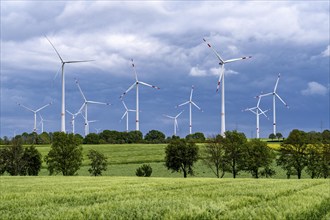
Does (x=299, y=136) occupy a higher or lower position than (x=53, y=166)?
higher

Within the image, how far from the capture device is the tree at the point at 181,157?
11281cm

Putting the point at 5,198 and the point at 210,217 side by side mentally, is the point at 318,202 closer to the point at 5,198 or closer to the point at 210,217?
the point at 210,217

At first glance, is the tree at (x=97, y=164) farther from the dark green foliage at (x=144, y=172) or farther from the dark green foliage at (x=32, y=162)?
the dark green foliage at (x=32, y=162)

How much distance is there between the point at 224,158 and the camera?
108500 millimetres

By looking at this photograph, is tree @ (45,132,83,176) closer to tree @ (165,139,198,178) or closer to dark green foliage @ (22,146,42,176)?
dark green foliage @ (22,146,42,176)

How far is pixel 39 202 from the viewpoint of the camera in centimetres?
2027

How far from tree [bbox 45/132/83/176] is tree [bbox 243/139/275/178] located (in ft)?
139

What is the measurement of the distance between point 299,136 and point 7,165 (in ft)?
260

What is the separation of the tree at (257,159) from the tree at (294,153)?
3.14 meters

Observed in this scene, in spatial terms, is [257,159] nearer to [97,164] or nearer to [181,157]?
[181,157]

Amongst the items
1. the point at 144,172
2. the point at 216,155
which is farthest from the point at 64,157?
the point at 216,155

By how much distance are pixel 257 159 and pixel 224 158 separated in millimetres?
8164

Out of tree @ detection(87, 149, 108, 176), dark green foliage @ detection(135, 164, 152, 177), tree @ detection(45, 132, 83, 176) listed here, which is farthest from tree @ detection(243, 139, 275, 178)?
tree @ detection(45, 132, 83, 176)

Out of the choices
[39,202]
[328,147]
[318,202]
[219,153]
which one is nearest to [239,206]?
[318,202]
